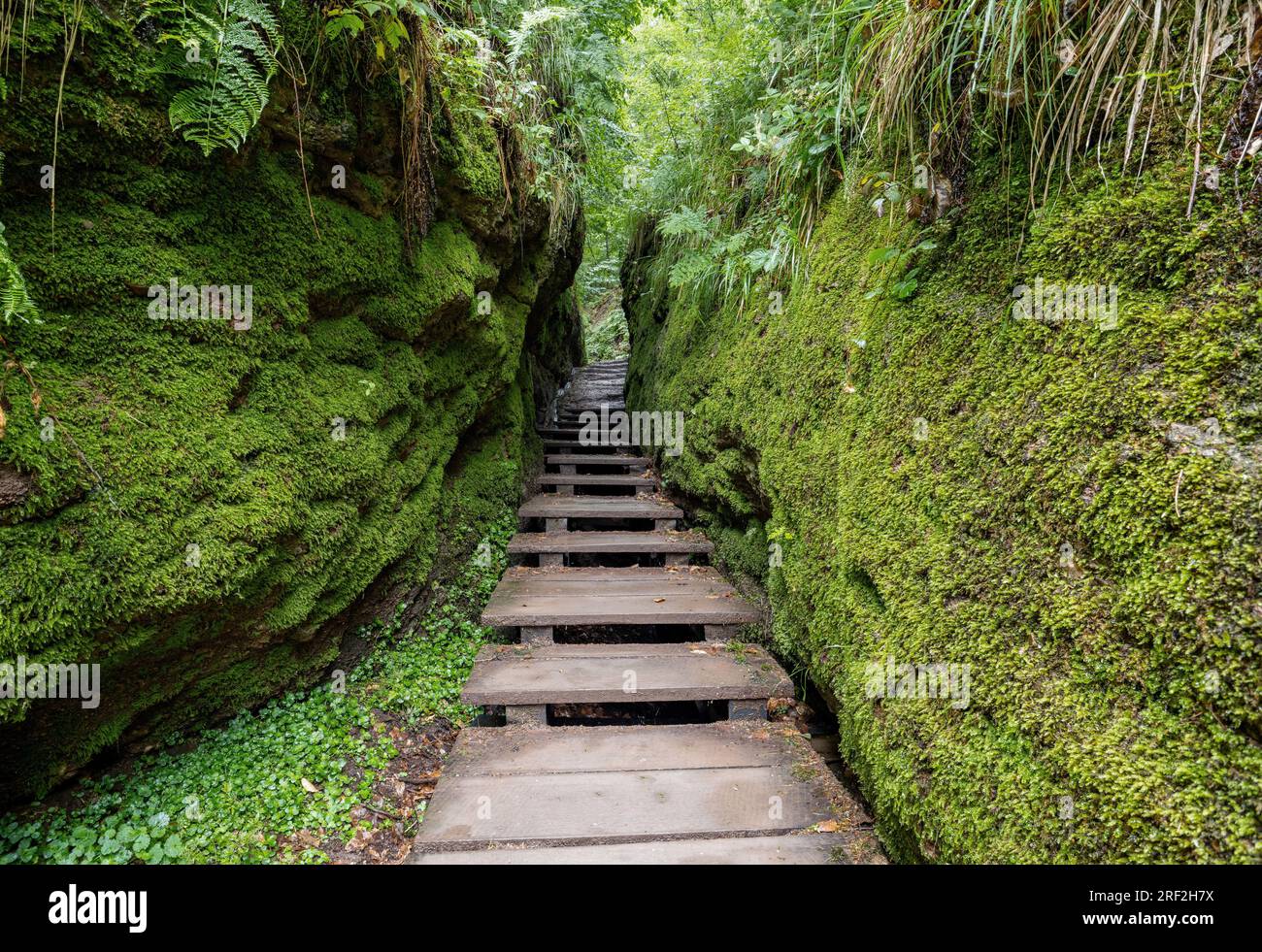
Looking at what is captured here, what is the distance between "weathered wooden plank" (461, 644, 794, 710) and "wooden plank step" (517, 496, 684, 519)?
1.99m

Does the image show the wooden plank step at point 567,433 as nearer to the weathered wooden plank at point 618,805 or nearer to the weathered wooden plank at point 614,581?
the weathered wooden plank at point 614,581

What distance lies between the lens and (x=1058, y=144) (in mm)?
1552

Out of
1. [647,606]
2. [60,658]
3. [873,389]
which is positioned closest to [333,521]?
[60,658]

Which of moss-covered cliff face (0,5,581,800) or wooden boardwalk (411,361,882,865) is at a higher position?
moss-covered cliff face (0,5,581,800)

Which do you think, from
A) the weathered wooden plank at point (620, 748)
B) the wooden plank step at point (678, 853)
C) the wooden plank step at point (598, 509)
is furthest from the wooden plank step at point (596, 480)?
the wooden plank step at point (678, 853)

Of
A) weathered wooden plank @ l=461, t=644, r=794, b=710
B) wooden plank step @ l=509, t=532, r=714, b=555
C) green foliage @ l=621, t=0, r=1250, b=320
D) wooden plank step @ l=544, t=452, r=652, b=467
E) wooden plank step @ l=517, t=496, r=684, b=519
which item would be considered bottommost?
weathered wooden plank @ l=461, t=644, r=794, b=710

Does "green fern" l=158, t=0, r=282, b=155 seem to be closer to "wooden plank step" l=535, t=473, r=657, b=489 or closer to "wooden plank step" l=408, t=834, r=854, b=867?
"wooden plank step" l=408, t=834, r=854, b=867

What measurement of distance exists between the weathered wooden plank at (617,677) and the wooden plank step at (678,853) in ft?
2.57

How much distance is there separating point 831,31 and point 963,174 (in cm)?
162

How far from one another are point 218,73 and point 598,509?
3.87 metres

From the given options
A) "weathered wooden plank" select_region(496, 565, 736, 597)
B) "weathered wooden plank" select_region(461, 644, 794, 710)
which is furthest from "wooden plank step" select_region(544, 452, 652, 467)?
"weathered wooden plank" select_region(461, 644, 794, 710)

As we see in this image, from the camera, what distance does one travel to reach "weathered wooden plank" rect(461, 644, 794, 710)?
2.69m

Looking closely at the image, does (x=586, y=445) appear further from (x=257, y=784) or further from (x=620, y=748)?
(x=257, y=784)

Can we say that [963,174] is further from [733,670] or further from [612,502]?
[612,502]
